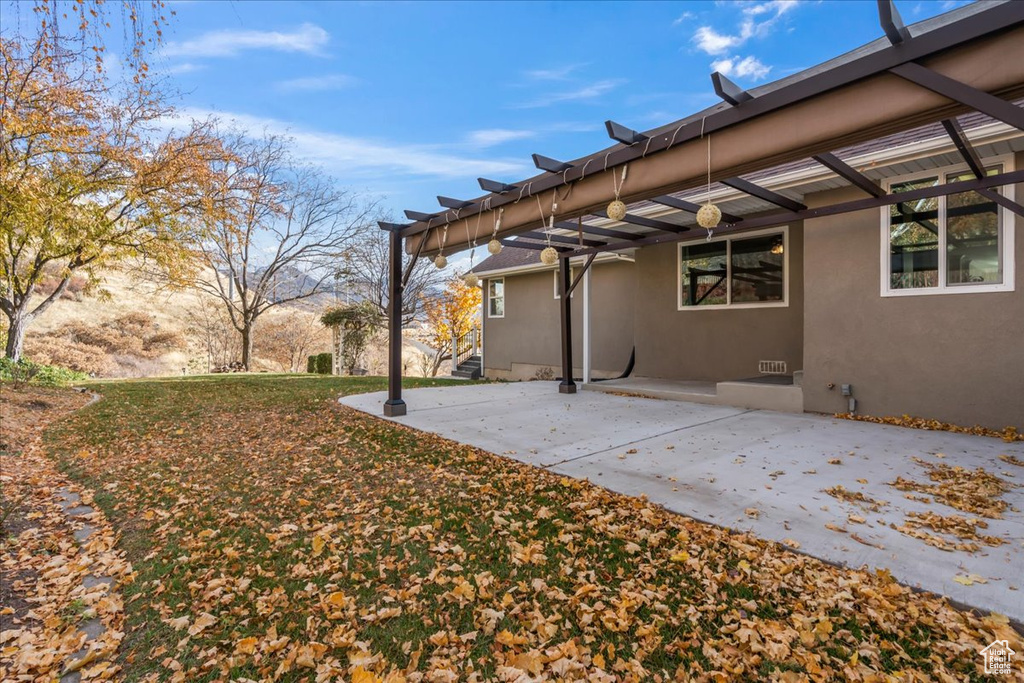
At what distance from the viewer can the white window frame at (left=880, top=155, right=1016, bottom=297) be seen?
5074mm

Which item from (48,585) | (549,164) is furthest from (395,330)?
(48,585)

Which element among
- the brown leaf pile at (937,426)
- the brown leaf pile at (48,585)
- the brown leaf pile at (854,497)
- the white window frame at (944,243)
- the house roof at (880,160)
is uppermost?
the house roof at (880,160)

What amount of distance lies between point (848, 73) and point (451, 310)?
16.2 m

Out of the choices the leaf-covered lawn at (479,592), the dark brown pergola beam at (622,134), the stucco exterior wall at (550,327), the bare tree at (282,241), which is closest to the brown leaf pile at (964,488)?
the leaf-covered lawn at (479,592)

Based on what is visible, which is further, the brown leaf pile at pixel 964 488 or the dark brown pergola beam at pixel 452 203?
the dark brown pergola beam at pixel 452 203

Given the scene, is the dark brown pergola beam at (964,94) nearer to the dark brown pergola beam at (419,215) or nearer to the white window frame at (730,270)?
the dark brown pergola beam at (419,215)

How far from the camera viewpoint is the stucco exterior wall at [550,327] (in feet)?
36.1

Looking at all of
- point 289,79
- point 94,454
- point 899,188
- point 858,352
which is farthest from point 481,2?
point 94,454

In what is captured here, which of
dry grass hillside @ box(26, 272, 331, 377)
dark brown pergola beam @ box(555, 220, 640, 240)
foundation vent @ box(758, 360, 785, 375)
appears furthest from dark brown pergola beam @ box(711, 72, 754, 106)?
dry grass hillside @ box(26, 272, 331, 377)

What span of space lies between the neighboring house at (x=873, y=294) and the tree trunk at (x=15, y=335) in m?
11.1

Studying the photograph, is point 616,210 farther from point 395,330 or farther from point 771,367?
point 771,367

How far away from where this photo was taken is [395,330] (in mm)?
6848

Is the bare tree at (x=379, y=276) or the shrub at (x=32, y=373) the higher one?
the bare tree at (x=379, y=276)

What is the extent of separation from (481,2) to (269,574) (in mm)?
8178
